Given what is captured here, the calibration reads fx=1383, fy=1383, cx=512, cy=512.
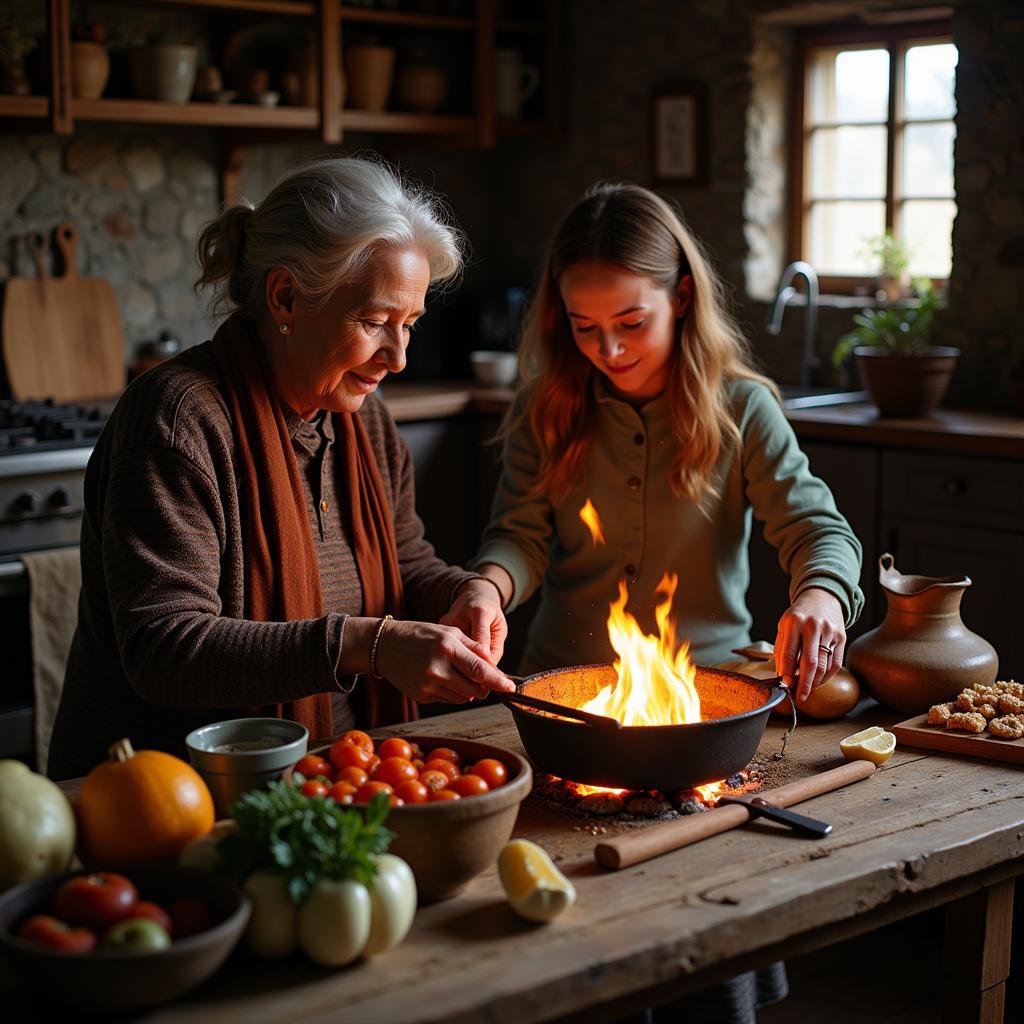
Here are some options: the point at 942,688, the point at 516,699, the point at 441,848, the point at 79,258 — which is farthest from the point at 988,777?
the point at 79,258

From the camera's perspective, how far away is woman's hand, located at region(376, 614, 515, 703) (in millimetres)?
1681

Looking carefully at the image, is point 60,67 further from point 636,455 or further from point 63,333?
point 636,455

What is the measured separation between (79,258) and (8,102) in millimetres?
663

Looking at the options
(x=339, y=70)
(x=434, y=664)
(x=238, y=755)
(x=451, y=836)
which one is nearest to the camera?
(x=451, y=836)

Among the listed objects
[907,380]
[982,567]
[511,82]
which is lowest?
[982,567]

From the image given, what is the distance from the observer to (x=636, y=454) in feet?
7.87

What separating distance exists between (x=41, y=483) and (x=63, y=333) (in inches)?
36.4

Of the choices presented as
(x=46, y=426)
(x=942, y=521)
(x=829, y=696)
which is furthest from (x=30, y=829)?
(x=942, y=521)

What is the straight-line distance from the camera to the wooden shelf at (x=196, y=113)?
372cm

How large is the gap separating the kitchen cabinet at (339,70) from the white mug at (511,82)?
5 centimetres

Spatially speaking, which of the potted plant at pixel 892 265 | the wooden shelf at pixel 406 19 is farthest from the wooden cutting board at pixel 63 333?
the potted plant at pixel 892 265

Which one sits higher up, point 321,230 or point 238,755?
point 321,230

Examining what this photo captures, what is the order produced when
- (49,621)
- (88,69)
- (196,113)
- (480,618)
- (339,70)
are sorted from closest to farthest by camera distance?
(480,618), (49,621), (88,69), (196,113), (339,70)

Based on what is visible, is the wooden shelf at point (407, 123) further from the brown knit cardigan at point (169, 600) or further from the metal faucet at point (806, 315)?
the brown knit cardigan at point (169, 600)
